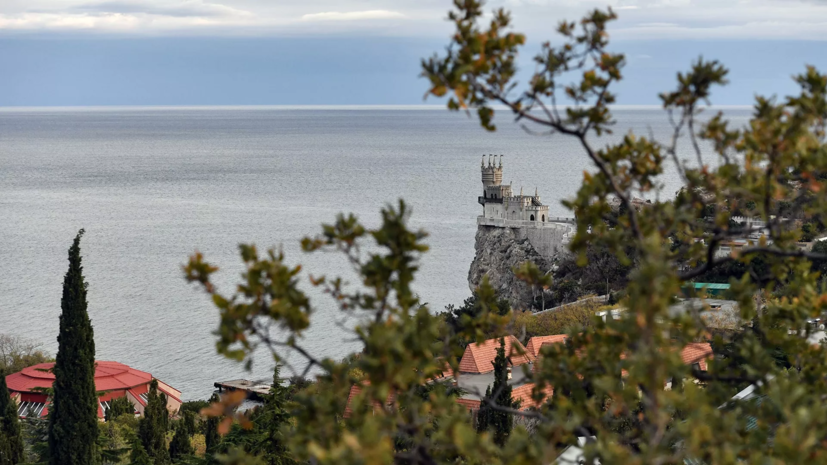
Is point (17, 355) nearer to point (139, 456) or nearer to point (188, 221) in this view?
point (139, 456)

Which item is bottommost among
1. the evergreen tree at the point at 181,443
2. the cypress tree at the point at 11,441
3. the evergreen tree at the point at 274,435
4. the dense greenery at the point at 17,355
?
the dense greenery at the point at 17,355

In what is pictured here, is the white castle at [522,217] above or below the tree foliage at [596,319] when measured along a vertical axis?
below

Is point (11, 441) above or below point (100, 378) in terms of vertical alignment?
above

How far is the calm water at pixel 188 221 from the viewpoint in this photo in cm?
4197

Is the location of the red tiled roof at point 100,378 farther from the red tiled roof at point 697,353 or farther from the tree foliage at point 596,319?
the tree foliage at point 596,319

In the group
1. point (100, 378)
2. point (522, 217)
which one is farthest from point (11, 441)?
point (522, 217)

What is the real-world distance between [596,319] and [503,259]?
5529cm

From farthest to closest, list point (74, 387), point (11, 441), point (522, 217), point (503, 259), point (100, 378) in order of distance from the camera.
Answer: point (522, 217), point (503, 259), point (100, 378), point (11, 441), point (74, 387)

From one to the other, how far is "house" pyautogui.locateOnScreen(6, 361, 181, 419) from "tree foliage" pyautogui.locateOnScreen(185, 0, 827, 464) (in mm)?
24769

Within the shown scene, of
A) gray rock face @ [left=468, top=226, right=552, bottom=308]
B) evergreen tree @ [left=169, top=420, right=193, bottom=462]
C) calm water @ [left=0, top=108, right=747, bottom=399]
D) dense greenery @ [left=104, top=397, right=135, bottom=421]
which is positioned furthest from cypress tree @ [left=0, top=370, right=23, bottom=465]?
gray rock face @ [left=468, top=226, right=552, bottom=308]

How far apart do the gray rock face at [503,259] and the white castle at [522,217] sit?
1.30ft

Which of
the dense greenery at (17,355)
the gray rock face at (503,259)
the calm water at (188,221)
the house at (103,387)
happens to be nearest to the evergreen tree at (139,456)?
the calm water at (188,221)

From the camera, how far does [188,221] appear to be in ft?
253

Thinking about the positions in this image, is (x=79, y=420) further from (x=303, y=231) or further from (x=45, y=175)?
(x=45, y=175)
